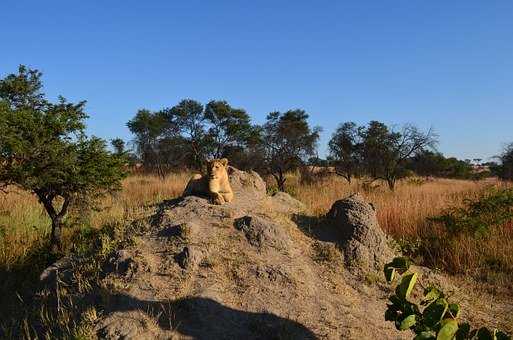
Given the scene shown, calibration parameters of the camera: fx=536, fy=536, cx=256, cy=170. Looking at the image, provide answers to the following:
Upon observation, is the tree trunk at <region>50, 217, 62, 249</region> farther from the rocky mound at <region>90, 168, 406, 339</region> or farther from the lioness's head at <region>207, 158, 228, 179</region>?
the lioness's head at <region>207, 158, 228, 179</region>

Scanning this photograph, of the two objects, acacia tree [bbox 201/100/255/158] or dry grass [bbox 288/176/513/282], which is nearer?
dry grass [bbox 288/176/513/282]

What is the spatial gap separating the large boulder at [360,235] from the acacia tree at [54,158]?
11.1ft

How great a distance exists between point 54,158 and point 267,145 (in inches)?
599

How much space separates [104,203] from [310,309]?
7.85 m

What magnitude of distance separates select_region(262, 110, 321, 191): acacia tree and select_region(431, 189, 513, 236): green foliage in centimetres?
1153

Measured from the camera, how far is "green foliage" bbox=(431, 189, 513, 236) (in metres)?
8.26

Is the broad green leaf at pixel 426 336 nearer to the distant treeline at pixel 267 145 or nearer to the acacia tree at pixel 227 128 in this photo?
the distant treeline at pixel 267 145

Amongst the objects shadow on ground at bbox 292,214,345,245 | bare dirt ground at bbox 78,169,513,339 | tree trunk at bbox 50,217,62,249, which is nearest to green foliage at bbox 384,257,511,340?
bare dirt ground at bbox 78,169,513,339

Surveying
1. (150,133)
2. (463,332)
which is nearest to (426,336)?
(463,332)

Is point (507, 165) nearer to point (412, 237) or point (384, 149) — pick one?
point (384, 149)

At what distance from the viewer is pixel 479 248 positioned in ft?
25.5

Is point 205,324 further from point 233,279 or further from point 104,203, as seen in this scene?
point 104,203

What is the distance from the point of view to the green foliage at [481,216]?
8258mm

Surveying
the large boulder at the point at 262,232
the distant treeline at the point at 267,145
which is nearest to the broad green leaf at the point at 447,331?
the large boulder at the point at 262,232
